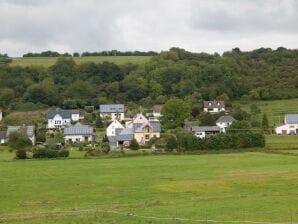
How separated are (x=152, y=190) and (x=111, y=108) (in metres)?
89.4

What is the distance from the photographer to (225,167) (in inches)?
2288

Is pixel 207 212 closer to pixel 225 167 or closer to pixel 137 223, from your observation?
pixel 137 223

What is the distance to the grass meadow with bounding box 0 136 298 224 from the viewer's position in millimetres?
31000

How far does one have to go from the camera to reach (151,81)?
152375 millimetres

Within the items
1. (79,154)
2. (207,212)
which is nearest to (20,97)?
(79,154)

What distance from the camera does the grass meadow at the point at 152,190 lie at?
3100cm

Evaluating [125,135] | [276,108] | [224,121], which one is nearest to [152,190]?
[125,135]

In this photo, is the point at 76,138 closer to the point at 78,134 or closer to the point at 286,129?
the point at 78,134

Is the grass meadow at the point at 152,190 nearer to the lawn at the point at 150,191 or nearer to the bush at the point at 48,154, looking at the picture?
the lawn at the point at 150,191

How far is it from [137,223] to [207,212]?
4.89m

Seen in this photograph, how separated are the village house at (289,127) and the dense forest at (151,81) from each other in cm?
2823

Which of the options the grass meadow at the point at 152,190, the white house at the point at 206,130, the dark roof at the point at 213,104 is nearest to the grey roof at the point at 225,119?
the white house at the point at 206,130

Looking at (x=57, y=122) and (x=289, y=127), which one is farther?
(x=57, y=122)

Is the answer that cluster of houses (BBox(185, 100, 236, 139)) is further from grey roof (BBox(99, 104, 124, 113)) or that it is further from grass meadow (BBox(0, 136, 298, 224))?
grass meadow (BBox(0, 136, 298, 224))
